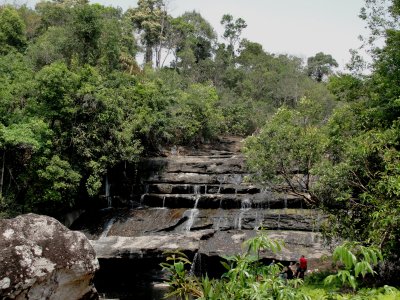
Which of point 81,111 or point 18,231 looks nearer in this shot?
point 18,231

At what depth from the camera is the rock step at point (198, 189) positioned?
71.2ft

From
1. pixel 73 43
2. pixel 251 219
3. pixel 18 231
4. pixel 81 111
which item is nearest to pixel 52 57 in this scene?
pixel 73 43

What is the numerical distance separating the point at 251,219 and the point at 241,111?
72.2ft

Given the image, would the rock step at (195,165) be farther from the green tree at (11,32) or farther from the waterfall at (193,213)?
the green tree at (11,32)

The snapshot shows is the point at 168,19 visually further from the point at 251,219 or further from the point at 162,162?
the point at 251,219

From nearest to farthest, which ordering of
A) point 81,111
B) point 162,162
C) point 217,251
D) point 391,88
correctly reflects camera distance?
point 391,88, point 217,251, point 81,111, point 162,162

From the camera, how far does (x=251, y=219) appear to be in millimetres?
19078

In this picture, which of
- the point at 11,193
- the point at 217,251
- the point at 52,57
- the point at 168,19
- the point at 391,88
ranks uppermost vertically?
the point at 168,19

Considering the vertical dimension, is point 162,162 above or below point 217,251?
above

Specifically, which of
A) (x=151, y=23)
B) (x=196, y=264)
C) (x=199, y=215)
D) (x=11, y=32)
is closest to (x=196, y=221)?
(x=199, y=215)

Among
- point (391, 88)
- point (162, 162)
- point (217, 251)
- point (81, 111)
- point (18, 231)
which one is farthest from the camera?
point (162, 162)

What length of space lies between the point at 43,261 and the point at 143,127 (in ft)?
50.9

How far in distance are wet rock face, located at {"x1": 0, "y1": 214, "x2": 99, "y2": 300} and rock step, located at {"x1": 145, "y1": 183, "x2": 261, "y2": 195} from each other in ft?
41.4

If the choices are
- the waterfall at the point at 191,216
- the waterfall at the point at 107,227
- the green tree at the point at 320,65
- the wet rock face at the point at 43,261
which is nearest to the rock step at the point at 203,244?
the waterfall at the point at 191,216
